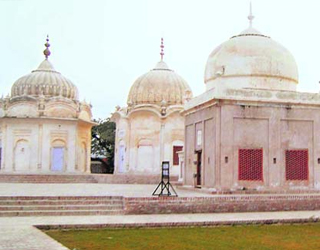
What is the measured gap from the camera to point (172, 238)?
958 cm

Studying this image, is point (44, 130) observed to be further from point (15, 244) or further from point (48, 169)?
point (15, 244)

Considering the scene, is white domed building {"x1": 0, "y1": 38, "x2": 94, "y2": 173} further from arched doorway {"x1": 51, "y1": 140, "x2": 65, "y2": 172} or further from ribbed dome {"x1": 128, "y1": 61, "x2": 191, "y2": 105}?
ribbed dome {"x1": 128, "y1": 61, "x2": 191, "y2": 105}

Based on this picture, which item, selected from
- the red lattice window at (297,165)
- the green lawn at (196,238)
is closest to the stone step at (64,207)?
the green lawn at (196,238)

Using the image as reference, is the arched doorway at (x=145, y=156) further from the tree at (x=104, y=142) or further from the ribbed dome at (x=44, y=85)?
the tree at (x=104, y=142)

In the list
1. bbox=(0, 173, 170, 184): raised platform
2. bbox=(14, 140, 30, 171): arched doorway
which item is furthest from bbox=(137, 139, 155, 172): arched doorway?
bbox=(14, 140, 30, 171): arched doorway

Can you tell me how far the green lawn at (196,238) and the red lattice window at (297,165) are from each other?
21.7 ft

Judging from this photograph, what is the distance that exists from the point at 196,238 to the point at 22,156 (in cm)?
2386

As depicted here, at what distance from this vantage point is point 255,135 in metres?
17.7

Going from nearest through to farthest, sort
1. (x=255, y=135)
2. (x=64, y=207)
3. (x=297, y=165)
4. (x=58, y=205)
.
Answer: (x=64, y=207)
(x=58, y=205)
(x=255, y=135)
(x=297, y=165)

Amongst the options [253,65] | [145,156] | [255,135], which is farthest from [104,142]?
[255,135]

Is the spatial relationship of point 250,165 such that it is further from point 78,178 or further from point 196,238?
point 78,178

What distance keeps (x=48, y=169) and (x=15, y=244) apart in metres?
24.0

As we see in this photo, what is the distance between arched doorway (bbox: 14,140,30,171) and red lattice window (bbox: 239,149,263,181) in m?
17.9

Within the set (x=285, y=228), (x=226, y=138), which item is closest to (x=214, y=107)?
(x=226, y=138)
